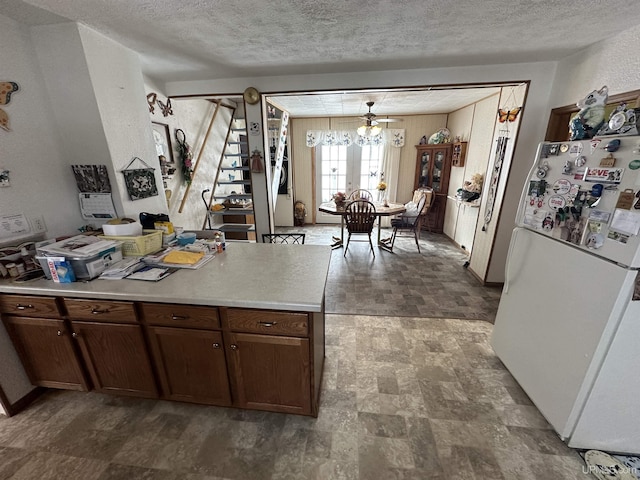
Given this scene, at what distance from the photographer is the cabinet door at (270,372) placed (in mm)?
1311

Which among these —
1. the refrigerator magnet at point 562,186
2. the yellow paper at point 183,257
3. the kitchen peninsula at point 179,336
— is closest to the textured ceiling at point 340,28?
the refrigerator magnet at point 562,186

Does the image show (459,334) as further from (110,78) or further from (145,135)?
(110,78)

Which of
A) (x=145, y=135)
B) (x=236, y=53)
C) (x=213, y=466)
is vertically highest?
(x=236, y=53)

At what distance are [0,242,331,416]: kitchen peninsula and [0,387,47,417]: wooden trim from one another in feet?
0.06

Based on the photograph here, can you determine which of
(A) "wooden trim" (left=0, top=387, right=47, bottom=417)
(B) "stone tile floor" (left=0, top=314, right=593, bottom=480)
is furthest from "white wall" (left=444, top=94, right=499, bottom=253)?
(A) "wooden trim" (left=0, top=387, right=47, bottom=417)

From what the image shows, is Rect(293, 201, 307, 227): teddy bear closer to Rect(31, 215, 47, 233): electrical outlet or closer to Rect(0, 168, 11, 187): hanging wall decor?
Rect(31, 215, 47, 233): electrical outlet

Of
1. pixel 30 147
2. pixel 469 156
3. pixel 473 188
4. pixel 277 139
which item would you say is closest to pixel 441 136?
pixel 469 156

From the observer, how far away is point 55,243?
1518 mm

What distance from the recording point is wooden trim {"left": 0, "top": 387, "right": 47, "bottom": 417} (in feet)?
5.01

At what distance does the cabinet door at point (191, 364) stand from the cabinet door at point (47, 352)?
545 millimetres

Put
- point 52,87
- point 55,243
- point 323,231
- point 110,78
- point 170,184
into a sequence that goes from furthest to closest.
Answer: point 323,231
point 170,184
point 110,78
point 52,87
point 55,243

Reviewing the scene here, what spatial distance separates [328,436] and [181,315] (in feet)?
3.57

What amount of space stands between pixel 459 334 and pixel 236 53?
3.20m

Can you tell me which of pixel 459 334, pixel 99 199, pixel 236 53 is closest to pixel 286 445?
pixel 459 334
